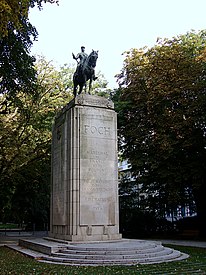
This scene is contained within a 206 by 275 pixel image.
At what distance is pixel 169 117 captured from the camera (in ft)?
79.2

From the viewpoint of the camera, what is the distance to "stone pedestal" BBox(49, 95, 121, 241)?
15.3 meters

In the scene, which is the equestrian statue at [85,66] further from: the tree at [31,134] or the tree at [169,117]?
the tree at [169,117]

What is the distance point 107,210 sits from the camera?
15.9 meters

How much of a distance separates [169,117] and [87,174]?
10299 mm

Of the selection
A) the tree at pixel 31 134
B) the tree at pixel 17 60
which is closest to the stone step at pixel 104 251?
the tree at pixel 17 60

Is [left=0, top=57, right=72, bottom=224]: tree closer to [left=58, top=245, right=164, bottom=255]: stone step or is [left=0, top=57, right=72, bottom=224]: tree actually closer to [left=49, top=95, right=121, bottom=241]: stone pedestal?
[left=49, top=95, right=121, bottom=241]: stone pedestal

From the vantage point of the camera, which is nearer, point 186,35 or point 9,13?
point 9,13

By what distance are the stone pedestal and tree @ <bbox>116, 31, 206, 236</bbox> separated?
7.25m

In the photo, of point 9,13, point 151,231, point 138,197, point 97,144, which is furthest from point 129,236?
point 9,13

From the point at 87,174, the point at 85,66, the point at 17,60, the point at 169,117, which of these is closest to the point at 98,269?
the point at 87,174

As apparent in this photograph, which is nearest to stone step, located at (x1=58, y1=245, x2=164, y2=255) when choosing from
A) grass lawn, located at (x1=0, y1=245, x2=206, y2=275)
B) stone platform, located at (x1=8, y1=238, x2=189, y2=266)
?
stone platform, located at (x1=8, y1=238, x2=189, y2=266)

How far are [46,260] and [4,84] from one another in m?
10.2

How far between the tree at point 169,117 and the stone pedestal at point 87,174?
286 inches

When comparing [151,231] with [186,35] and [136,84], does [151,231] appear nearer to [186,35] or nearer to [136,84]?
[136,84]
